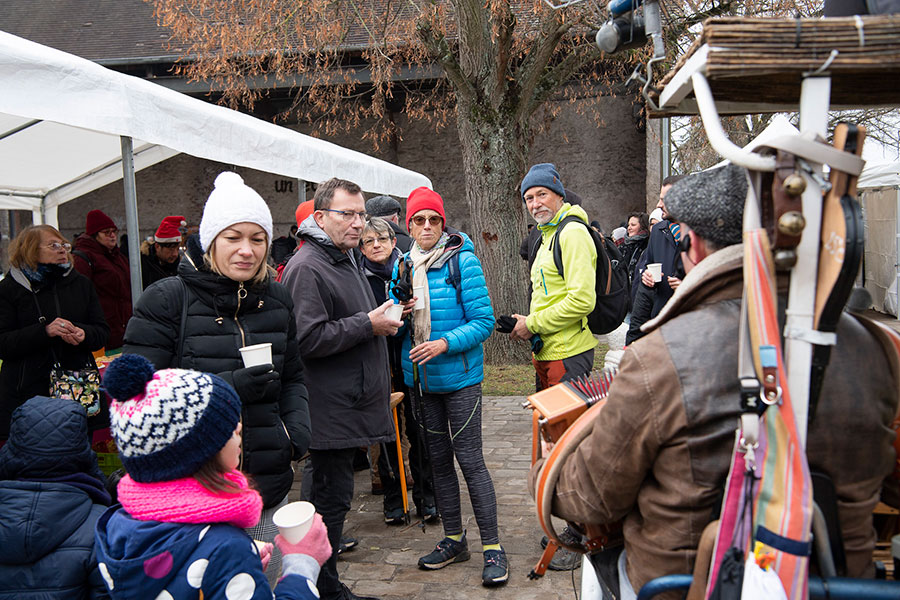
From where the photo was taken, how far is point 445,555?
13.0 ft

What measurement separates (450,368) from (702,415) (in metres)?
2.40

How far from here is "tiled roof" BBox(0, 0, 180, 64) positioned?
658 inches

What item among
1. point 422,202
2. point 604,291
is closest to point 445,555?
point 604,291

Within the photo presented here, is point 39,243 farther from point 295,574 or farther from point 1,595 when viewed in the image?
point 295,574

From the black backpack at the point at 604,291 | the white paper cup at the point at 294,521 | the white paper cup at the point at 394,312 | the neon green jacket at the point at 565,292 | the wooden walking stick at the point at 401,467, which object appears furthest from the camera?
the wooden walking stick at the point at 401,467

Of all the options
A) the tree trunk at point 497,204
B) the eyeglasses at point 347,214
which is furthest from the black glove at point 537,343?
the tree trunk at point 497,204

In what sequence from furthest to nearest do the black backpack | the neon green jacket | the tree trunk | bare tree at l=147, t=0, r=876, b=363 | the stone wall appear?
the stone wall, the tree trunk, bare tree at l=147, t=0, r=876, b=363, the black backpack, the neon green jacket

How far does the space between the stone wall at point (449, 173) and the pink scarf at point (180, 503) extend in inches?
624

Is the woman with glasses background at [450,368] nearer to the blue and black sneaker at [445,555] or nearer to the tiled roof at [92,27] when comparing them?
the blue and black sneaker at [445,555]

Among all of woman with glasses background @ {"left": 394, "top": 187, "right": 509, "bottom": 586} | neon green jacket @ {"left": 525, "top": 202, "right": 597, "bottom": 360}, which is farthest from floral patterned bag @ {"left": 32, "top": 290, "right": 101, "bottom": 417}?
neon green jacket @ {"left": 525, "top": 202, "right": 597, "bottom": 360}

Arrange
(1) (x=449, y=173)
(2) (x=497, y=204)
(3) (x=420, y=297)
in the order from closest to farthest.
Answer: (3) (x=420, y=297), (2) (x=497, y=204), (1) (x=449, y=173)

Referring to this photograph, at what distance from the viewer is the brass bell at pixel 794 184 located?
1.37 meters

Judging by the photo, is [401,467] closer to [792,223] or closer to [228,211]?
[228,211]

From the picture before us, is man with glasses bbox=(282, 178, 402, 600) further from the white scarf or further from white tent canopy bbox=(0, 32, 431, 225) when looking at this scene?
white tent canopy bbox=(0, 32, 431, 225)
